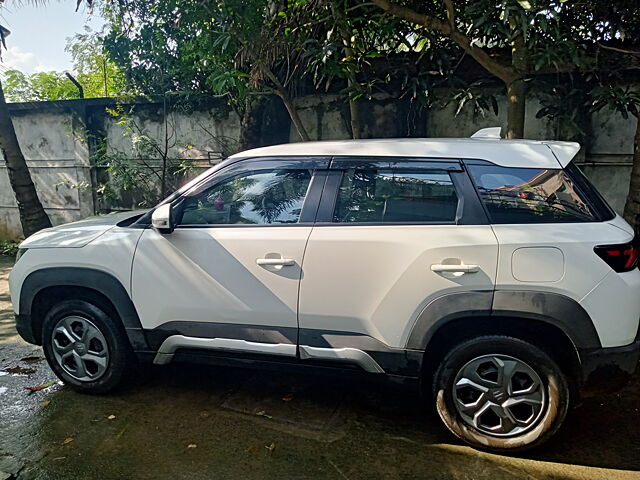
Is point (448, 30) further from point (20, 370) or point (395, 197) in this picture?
point (20, 370)

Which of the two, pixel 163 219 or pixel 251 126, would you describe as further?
pixel 251 126

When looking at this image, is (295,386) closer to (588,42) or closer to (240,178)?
(240,178)

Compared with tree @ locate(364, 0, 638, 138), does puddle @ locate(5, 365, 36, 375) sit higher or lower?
lower

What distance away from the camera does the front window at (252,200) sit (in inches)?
120

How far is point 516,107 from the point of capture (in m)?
4.65

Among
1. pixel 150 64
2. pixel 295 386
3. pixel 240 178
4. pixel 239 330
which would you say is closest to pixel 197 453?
pixel 239 330

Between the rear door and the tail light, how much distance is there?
547 millimetres

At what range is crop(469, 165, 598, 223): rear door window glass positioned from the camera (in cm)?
263

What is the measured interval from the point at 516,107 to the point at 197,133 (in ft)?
15.6

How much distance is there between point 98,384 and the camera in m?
3.41

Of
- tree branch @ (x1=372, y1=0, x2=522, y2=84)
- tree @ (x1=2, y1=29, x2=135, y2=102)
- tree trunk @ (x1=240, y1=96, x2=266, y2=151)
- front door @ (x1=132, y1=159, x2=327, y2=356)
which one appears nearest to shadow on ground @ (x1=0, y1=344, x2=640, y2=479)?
front door @ (x1=132, y1=159, x2=327, y2=356)

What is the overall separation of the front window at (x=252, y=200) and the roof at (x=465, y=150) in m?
0.17

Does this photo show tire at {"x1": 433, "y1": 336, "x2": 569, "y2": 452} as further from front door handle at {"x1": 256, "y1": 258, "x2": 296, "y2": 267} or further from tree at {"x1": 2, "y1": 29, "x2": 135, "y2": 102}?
tree at {"x1": 2, "y1": 29, "x2": 135, "y2": 102}

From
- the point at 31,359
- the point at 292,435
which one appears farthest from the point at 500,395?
the point at 31,359
